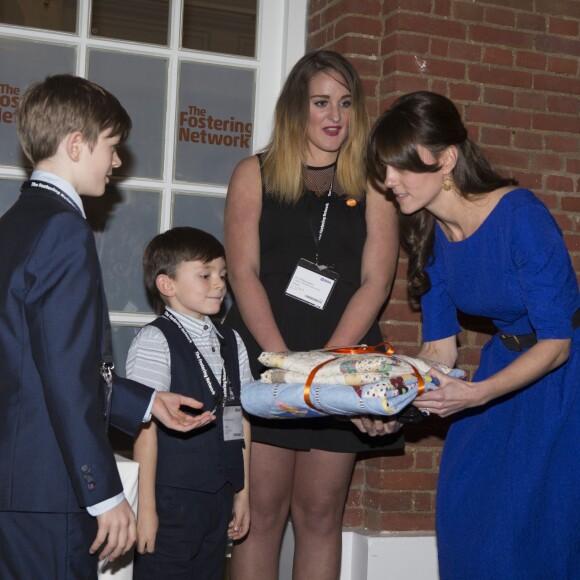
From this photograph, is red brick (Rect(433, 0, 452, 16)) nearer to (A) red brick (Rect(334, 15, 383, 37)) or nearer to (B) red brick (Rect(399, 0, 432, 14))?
(B) red brick (Rect(399, 0, 432, 14))

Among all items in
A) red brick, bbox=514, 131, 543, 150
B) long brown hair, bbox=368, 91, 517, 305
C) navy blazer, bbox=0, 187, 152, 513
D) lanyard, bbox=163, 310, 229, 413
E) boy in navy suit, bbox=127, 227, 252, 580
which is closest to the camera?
navy blazer, bbox=0, 187, 152, 513

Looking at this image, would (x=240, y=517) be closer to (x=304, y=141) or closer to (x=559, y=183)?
(x=304, y=141)

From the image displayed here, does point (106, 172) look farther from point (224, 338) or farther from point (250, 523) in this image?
point (250, 523)

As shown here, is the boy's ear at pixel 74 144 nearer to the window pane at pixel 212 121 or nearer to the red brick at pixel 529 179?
the window pane at pixel 212 121

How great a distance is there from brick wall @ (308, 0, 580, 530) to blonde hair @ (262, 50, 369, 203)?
0.57 m

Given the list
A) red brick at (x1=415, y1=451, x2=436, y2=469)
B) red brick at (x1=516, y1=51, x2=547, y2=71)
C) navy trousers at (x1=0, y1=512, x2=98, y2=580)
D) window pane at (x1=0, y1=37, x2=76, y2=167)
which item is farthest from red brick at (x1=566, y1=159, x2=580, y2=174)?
navy trousers at (x1=0, y1=512, x2=98, y2=580)

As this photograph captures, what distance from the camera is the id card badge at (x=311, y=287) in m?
3.49

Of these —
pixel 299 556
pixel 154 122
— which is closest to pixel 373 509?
pixel 299 556

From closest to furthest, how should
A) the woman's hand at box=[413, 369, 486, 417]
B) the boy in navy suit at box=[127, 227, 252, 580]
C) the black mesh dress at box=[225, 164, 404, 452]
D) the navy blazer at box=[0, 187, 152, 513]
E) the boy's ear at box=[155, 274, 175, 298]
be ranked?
the navy blazer at box=[0, 187, 152, 513]
the woman's hand at box=[413, 369, 486, 417]
the boy in navy suit at box=[127, 227, 252, 580]
the boy's ear at box=[155, 274, 175, 298]
the black mesh dress at box=[225, 164, 404, 452]

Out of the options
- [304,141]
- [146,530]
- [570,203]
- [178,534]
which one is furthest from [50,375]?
[570,203]

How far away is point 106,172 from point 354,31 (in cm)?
212

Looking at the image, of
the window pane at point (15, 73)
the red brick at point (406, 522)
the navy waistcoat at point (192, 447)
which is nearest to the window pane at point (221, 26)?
the window pane at point (15, 73)

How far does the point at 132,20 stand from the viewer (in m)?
4.17

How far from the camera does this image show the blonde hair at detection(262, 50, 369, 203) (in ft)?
11.6
